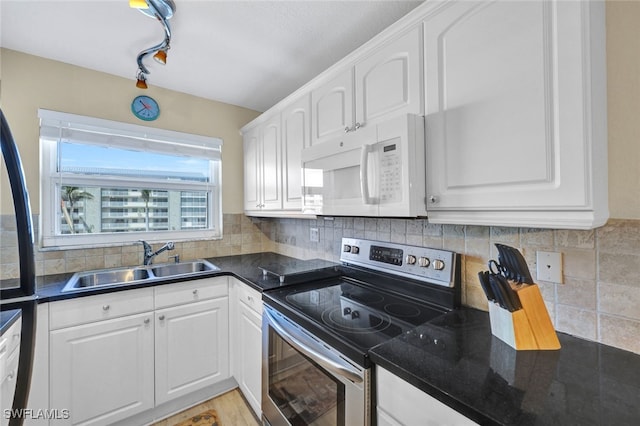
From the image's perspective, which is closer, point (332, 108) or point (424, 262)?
point (424, 262)

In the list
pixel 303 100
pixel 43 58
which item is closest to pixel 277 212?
pixel 303 100

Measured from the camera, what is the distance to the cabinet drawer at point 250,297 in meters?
1.63

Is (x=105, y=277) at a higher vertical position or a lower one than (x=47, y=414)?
higher

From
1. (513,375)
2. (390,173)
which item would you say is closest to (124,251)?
(390,173)

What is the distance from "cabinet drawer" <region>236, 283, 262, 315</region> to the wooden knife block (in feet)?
4.06

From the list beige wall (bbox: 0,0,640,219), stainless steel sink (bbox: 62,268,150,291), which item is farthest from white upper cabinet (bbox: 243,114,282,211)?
stainless steel sink (bbox: 62,268,150,291)

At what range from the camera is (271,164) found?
2133mm

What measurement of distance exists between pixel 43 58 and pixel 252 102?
1433mm

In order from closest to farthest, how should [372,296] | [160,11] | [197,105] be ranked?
[160,11], [372,296], [197,105]

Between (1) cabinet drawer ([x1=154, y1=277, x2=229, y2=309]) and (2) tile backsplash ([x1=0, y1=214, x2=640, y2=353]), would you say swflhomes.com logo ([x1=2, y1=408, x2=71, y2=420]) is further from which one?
(2) tile backsplash ([x1=0, y1=214, x2=640, y2=353])

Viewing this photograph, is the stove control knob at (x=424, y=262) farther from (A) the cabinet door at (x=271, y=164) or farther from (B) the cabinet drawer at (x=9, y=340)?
(B) the cabinet drawer at (x=9, y=340)

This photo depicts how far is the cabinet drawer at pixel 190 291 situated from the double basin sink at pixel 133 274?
7 centimetres

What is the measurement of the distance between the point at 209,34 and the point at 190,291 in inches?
63.6

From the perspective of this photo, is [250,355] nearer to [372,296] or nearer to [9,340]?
[372,296]
